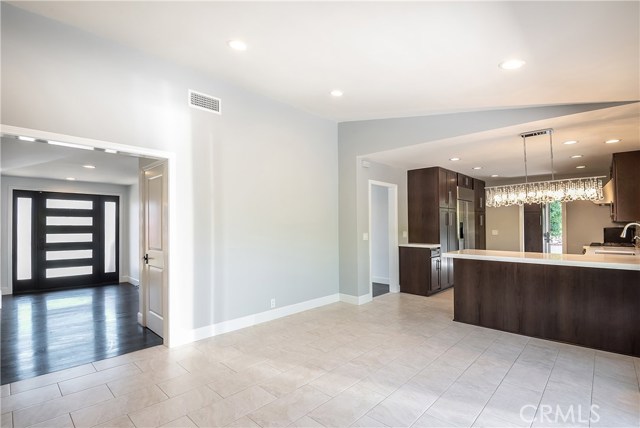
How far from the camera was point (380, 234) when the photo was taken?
23.9ft

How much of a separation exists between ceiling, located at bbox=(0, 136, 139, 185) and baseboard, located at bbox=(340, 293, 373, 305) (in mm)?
4104

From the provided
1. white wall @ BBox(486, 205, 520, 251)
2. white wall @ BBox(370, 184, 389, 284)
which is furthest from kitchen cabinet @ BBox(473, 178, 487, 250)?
white wall @ BBox(370, 184, 389, 284)

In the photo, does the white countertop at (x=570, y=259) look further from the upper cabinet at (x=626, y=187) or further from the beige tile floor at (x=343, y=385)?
the upper cabinet at (x=626, y=187)

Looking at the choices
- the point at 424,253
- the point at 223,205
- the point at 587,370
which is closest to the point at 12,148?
the point at 223,205

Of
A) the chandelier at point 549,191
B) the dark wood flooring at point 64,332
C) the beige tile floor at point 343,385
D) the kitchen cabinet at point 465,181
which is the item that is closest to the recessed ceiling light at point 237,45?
the beige tile floor at point 343,385

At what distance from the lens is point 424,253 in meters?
5.92

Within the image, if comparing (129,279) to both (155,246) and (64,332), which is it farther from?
(155,246)

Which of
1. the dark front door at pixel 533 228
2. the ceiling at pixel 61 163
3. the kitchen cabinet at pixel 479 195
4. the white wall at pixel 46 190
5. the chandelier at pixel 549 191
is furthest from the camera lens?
the dark front door at pixel 533 228

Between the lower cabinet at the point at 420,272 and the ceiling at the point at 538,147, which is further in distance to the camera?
the lower cabinet at the point at 420,272

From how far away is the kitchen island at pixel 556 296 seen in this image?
11.0ft

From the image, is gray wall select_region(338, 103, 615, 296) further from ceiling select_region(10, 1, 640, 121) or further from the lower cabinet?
the lower cabinet

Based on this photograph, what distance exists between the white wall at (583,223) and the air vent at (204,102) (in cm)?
882

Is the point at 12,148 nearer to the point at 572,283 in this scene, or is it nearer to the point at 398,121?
the point at 398,121

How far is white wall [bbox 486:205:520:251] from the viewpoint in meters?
8.84
